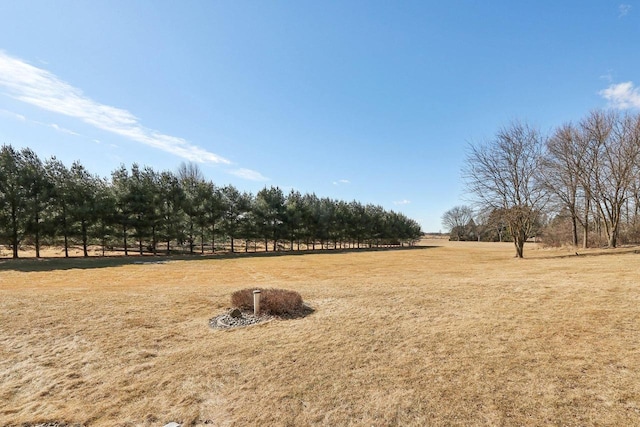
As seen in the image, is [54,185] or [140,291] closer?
[140,291]

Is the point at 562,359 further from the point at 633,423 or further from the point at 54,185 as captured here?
the point at 54,185

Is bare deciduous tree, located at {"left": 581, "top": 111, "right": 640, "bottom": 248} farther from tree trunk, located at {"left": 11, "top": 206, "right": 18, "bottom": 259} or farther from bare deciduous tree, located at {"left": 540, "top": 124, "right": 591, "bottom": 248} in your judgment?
tree trunk, located at {"left": 11, "top": 206, "right": 18, "bottom": 259}

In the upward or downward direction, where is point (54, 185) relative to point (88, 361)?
upward

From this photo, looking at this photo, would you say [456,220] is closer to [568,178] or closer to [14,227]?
[568,178]

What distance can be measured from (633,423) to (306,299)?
25.3ft

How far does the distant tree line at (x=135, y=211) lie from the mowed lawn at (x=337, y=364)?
22.4 m

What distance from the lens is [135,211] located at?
29.5 metres

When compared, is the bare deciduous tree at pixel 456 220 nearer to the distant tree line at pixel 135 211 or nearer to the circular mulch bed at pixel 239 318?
the distant tree line at pixel 135 211

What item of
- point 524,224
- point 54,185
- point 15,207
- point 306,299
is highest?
point 54,185

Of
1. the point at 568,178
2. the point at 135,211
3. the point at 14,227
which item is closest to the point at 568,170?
→ the point at 568,178

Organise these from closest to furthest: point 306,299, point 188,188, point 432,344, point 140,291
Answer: point 432,344 < point 306,299 < point 140,291 < point 188,188

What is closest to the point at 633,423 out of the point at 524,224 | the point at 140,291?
the point at 140,291

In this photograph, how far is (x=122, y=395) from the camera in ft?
12.9

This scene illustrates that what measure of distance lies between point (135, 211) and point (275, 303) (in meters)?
28.3
